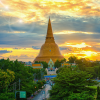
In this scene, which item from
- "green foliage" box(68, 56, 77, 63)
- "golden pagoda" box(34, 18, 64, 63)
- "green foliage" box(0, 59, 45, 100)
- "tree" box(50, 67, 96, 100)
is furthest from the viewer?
"green foliage" box(68, 56, 77, 63)

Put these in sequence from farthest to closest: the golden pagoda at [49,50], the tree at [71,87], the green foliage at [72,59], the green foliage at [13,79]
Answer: the green foliage at [72,59] → the golden pagoda at [49,50] → the green foliage at [13,79] → the tree at [71,87]

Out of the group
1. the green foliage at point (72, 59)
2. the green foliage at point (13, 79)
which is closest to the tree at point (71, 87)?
the green foliage at point (13, 79)

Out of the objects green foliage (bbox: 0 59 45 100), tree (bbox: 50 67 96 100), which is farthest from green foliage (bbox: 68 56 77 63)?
tree (bbox: 50 67 96 100)

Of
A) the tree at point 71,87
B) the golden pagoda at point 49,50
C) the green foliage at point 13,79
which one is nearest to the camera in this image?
the tree at point 71,87

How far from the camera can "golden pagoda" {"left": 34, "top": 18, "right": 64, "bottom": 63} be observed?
360 feet

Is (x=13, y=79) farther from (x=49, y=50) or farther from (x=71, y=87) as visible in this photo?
(x=49, y=50)

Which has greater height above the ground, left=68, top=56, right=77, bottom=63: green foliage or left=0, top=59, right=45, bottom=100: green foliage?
left=68, top=56, right=77, bottom=63: green foliage

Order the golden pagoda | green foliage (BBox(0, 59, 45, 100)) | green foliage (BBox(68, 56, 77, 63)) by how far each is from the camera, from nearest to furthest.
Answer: green foliage (BBox(0, 59, 45, 100)), the golden pagoda, green foliage (BBox(68, 56, 77, 63))

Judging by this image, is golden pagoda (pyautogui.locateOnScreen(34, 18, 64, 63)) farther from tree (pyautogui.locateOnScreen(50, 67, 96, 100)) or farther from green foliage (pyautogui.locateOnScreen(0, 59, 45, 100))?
tree (pyautogui.locateOnScreen(50, 67, 96, 100))

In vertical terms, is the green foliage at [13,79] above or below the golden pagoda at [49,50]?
below

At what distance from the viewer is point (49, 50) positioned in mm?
111625

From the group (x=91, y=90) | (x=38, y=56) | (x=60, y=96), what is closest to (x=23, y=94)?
(x=60, y=96)

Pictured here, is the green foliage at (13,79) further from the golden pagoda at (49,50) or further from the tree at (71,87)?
the golden pagoda at (49,50)

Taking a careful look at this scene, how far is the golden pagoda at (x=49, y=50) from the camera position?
109625 millimetres
